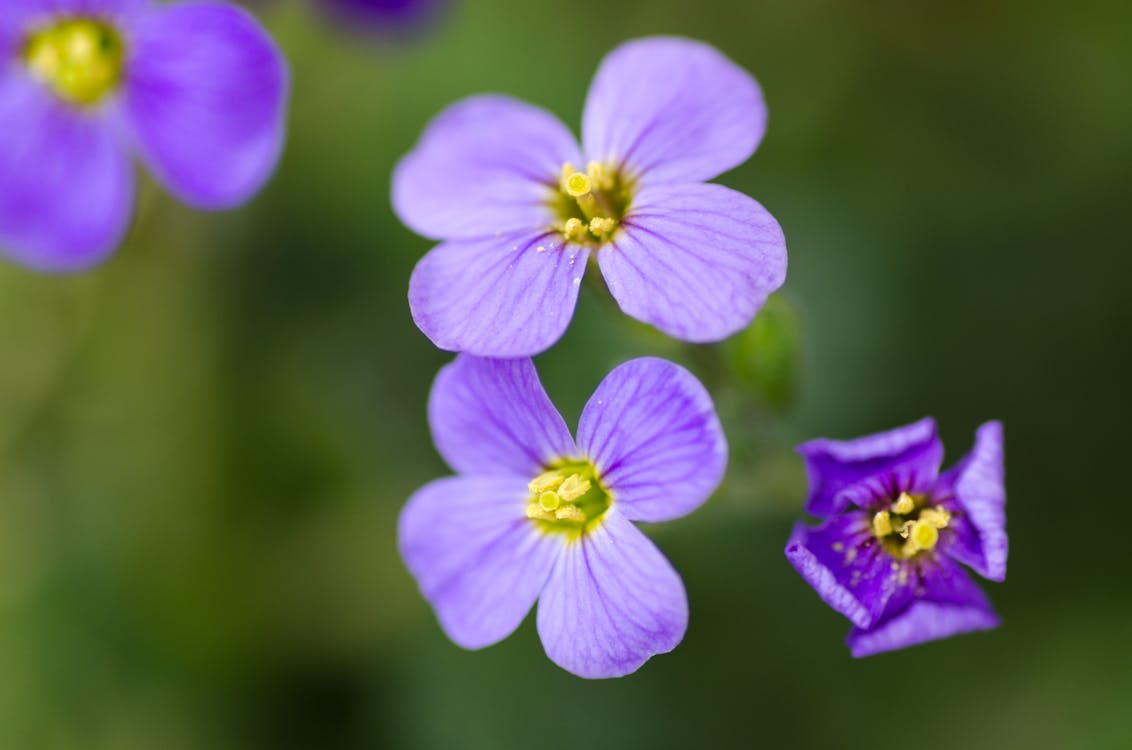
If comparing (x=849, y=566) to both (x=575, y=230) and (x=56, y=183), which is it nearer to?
(x=575, y=230)

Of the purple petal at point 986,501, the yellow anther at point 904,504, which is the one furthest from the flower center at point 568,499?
the purple petal at point 986,501

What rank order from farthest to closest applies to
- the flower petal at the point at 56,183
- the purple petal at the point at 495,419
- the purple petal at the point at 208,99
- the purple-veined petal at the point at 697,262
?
the flower petal at the point at 56,183 → the purple petal at the point at 208,99 → the purple petal at the point at 495,419 → the purple-veined petal at the point at 697,262

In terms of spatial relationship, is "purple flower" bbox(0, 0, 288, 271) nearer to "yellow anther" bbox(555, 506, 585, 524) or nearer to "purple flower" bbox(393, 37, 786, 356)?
"purple flower" bbox(393, 37, 786, 356)

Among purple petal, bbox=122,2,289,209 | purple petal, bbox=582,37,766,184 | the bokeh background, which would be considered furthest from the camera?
the bokeh background

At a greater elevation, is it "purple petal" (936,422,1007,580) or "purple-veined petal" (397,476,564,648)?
"purple petal" (936,422,1007,580)

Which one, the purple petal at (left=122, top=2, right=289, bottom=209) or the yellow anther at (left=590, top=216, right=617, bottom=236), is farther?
the purple petal at (left=122, top=2, right=289, bottom=209)

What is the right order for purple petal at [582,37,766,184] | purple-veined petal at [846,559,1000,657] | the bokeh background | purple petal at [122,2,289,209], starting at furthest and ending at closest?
the bokeh background, purple petal at [122,2,289,209], purple petal at [582,37,766,184], purple-veined petal at [846,559,1000,657]

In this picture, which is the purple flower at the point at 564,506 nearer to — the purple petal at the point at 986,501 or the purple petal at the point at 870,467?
the purple petal at the point at 870,467

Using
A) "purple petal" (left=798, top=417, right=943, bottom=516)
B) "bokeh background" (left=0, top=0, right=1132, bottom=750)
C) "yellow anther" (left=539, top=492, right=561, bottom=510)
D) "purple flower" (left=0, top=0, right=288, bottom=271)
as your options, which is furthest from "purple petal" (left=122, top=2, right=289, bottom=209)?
"purple petal" (left=798, top=417, right=943, bottom=516)
